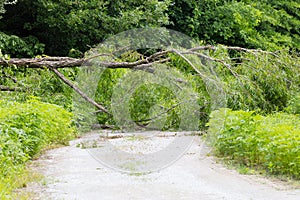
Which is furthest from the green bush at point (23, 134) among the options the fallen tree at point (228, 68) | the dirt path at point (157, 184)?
the fallen tree at point (228, 68)

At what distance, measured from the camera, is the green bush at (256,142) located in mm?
5113

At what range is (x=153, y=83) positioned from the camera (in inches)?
360

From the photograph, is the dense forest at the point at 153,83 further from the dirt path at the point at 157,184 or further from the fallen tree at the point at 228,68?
the dirt path at the point at 157,184

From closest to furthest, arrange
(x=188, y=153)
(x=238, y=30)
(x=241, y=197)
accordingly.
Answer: (x=241, y=197) → (x=188, y=153) → (x=238, y=30)

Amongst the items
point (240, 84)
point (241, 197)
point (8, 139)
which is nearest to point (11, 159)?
point (8, 139)

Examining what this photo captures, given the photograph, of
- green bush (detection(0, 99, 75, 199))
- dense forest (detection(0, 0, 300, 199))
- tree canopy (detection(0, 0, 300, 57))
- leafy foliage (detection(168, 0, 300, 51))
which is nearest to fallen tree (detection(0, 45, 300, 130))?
dense forest (detection(0, 0, 300, 199))

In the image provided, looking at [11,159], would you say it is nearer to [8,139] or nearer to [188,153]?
[8,139]

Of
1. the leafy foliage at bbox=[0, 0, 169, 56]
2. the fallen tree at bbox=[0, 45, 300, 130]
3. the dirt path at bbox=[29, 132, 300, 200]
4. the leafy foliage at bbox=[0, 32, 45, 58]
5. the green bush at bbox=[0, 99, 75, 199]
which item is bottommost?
the dirt path at bbox=[29, 132, 300, 200]

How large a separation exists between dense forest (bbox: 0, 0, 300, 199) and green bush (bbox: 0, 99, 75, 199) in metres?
0.01

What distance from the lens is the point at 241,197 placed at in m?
4.28

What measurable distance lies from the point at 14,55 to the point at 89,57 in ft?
18.4

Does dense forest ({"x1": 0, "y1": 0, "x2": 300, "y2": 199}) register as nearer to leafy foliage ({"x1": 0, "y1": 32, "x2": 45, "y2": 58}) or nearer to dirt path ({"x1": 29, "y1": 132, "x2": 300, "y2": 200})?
leafy foliage ({"x1": 0, "y1": 32, "x2": 45, "y2": 58})

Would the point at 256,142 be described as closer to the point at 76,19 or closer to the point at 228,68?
the point at 228,68

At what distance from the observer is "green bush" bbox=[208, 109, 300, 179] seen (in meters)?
5.11
